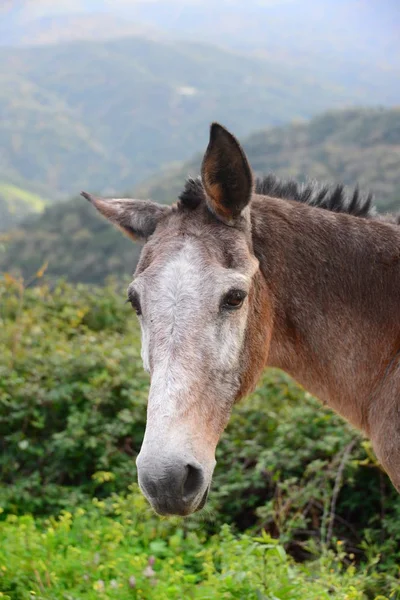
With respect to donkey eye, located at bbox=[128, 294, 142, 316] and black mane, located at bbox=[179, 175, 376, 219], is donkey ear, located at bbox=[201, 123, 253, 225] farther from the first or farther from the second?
black mane, located at bbox=[179, 175, 376, 219]

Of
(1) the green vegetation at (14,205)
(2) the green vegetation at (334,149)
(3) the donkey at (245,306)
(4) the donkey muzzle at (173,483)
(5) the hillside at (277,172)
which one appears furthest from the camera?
(1) the green vegetation at (14,205)

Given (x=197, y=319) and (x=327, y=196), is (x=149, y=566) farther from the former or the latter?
(x=327, y=196)

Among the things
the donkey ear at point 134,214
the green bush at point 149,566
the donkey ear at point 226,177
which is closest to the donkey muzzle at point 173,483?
the green bush at point 149,566

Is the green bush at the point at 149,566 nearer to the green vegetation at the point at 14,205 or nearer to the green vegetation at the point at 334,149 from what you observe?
the green vegetation at the point at 334,149

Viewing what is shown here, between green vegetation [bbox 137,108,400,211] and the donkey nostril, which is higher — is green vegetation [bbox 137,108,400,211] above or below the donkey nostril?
below

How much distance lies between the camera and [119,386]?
665cm

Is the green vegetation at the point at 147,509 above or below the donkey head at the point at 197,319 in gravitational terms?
below

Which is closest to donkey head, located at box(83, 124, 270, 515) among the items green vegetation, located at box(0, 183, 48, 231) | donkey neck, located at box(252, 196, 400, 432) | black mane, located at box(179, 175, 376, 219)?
donkey neck, located at box(252, 196, 400, 432)

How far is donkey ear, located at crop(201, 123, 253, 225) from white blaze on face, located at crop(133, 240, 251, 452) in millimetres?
295

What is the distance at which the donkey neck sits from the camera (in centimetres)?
343

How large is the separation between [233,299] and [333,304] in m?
0.79

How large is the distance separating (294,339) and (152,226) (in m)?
1.04

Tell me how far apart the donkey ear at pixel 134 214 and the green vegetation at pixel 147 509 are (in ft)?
6.51

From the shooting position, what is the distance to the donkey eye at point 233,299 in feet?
9.51
